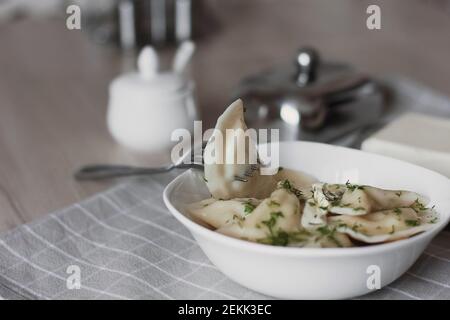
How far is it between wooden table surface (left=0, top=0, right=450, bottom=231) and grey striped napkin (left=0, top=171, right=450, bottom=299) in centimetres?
8

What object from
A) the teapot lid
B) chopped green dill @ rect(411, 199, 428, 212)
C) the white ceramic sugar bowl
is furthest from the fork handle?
chopped green dill @ rect(411, 199, 428, 212)

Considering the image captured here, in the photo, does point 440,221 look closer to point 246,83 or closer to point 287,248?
point 287,248

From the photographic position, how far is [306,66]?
56.4 inches

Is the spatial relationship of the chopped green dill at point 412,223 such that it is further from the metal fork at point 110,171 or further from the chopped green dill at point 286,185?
the metal fork at point 110,171

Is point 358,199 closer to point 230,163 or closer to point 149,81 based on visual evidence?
point 230,163

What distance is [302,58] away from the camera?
1.43 metres

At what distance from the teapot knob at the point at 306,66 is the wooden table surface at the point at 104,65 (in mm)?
210

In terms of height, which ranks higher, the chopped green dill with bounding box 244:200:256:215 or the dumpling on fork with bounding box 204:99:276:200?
the dumpling on fork with bounding box 204:99:276:200

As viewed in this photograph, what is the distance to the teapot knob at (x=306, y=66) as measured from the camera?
4.69 ft

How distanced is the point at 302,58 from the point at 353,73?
0.15 meters

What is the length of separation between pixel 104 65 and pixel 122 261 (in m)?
1.01

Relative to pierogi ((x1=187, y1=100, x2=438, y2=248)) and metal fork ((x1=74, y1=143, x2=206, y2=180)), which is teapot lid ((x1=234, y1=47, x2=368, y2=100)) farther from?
pierogi ((x1=187, y1=100, x2=438, y2=248))

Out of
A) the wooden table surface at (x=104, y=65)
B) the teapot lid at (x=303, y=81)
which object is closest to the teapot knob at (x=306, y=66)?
the teapot lid at (x=303, y=81)

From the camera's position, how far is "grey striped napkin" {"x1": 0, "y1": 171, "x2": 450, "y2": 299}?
854 mm
